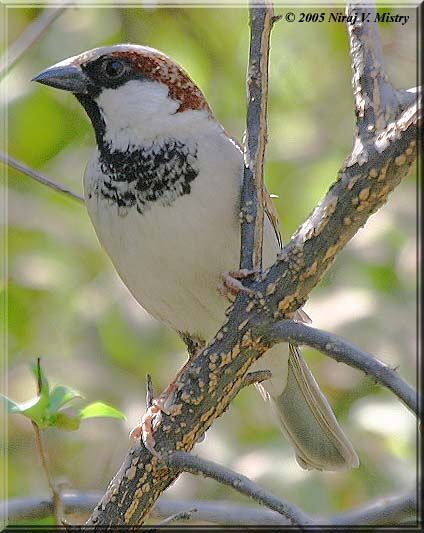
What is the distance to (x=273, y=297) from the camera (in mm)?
1271

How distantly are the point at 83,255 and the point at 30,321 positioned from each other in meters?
0.26

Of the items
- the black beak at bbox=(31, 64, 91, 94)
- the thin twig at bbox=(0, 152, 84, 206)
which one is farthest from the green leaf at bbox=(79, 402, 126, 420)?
the black beak at bbox=(31, 64, 91, 94)

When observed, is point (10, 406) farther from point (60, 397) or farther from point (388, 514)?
point (388, 514)

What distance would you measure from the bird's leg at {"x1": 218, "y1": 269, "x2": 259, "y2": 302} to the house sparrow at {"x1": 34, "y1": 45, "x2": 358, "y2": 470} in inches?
6.2

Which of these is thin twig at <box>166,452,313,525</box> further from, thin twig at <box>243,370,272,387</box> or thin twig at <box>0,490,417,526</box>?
thin twig at <box>0,490,417,526</box>

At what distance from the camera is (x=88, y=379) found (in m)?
2.60

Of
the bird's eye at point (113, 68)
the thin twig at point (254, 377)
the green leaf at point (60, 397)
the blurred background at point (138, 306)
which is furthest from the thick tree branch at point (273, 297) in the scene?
the blurred background at point (138, 306)

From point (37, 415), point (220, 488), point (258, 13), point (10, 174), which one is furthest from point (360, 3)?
point (10, 174)

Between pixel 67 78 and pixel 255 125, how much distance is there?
1.92 ft

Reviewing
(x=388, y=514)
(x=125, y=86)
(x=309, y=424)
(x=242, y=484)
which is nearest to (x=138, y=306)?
(x=309, y=424)

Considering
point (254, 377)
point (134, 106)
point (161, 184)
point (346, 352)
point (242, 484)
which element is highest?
point (134, 106)

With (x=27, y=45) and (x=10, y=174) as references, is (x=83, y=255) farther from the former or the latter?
(x=27, y=45)

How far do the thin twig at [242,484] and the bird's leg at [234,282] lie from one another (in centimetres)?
24

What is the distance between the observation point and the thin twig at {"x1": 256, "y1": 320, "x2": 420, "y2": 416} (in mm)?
1027
